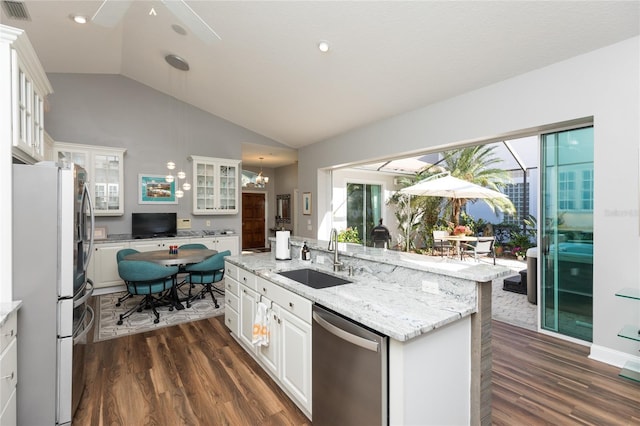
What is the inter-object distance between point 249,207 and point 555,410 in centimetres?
890

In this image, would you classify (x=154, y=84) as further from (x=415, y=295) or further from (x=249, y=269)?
(x=415, y=295)

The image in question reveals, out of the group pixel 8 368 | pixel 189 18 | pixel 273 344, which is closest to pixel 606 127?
pixel 273 344

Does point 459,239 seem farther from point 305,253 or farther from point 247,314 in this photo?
point 247,314

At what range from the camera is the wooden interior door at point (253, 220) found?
9805 millimetres

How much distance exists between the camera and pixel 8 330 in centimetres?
167

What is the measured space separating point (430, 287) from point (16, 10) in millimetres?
4998

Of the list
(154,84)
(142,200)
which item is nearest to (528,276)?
(142,200)

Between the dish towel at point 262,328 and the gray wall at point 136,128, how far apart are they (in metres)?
4.31

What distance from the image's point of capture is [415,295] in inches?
77.7

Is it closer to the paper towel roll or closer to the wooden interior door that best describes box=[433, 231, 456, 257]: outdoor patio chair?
the paper towel roll

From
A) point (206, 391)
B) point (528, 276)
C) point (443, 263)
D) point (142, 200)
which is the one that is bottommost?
point (206, 391)

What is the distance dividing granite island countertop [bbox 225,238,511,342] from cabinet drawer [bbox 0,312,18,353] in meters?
1.53

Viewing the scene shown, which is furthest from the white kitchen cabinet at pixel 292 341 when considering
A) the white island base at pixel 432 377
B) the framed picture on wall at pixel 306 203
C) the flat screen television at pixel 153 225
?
the framed picture on wall at pixel 306 203

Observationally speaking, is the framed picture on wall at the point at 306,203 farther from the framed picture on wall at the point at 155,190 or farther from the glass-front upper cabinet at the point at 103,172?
the glass-front upper cabinet at the point at 103,172
